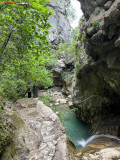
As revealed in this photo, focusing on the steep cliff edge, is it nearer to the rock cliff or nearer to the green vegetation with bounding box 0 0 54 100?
the green vegetation with bounding box 0 0 54 100

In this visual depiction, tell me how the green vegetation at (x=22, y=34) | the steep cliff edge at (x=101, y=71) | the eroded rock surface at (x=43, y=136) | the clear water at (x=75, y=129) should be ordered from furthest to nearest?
the clear water at (x=75, y=129) < the steep cliff edge at (x=101, y=71) < the eroded rock surface at (x=43, y=136) < the green vegetation at (x=22, y=34)

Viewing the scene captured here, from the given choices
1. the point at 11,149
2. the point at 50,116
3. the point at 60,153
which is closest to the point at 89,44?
the point at 50,116

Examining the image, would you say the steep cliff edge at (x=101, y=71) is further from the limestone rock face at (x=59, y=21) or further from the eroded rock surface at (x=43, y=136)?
the limestone rock face at (x=59, y=21)

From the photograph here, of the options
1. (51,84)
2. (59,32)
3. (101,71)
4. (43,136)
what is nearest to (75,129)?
(51,84)

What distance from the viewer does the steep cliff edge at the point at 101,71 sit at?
16.9ft

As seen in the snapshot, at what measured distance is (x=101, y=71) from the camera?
23.1ft

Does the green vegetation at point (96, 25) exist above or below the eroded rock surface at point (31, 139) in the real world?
above

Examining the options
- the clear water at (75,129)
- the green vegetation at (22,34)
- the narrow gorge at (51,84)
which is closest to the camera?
the green vegetation at (22,34)

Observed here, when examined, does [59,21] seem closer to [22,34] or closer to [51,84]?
[51,84]

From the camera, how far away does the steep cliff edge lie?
5.15 m

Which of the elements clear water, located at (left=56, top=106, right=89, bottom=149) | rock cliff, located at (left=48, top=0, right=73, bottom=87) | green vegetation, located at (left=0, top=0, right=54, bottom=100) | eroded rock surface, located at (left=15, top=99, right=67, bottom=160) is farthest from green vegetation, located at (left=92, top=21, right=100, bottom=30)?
rock cliff, located at (left=48, top=0, right=73, bottom=87)

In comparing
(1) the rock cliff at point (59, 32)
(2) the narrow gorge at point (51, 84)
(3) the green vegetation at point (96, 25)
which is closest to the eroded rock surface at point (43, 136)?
(2) the narrow gorge at point (51, 84)

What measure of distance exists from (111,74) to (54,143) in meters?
4.86

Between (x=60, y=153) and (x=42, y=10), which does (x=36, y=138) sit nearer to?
(x=60, y=153)
